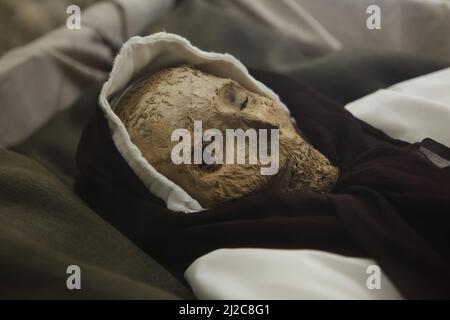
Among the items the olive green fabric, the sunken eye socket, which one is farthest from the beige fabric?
the sunken eye socket

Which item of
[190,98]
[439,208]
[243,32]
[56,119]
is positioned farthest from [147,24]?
[439,208]

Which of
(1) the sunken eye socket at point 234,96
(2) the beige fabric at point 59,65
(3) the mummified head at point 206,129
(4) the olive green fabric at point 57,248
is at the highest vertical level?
(2) the beige fabric at point 59,65

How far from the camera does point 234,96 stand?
81 cm

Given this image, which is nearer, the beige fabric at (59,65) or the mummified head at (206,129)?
the mummified head at (206,129)

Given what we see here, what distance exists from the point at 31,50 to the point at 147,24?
29 centimetres

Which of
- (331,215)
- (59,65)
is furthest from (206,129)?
(59,65)

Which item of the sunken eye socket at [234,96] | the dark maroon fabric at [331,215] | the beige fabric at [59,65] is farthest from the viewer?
the beige fabric at [59,65]

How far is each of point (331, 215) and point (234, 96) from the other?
9.0 inches

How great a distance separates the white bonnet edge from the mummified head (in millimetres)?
13

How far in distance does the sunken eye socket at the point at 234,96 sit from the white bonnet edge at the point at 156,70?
89mm

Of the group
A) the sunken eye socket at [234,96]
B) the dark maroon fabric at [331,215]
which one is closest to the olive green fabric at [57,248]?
the dark maroon fabric at [331,215]

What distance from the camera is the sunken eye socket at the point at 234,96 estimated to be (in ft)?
2.62

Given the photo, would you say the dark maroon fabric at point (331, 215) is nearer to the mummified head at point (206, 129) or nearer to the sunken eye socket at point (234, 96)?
the mummified head at point (206, 129)

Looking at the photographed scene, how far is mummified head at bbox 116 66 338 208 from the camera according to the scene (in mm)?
742
